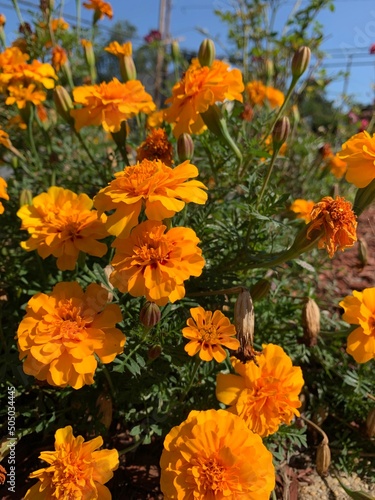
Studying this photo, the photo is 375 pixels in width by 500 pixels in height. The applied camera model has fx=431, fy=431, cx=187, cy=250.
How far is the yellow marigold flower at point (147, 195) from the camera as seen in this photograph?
2.47 feet

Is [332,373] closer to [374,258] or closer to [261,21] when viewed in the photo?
[374,258]

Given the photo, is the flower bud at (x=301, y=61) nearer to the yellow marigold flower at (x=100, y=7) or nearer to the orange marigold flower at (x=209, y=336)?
the orange marigold flower at (x=209, y=336)

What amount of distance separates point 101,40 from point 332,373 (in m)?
2.88

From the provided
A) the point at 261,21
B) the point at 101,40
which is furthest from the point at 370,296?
the point at 101,40

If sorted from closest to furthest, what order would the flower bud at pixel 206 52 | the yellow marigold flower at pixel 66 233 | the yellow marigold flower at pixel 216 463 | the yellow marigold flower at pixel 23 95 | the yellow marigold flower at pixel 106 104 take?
the yellow marigold flower at pixel 216 463
the yellow marigold flower at pixel 66 233
the yellow marigold flower at pixel 106 104
the flower bud at pixel 206 52
the yellow marigold flower at pixel 23 95

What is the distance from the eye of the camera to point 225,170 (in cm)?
138

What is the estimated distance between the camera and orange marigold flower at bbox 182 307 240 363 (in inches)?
33.1

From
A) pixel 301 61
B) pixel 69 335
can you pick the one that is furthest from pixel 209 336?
pixel 301 61

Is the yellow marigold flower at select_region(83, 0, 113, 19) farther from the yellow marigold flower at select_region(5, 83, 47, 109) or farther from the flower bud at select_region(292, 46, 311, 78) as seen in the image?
the flower bud at select_region(292, 46, 311, 78)

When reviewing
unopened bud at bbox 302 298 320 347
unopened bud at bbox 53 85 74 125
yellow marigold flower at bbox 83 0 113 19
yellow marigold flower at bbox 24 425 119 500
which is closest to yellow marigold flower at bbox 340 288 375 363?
unopened bud at bbox 302 298 320 347

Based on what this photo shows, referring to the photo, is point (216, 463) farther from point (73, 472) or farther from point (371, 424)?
point (371, 424)

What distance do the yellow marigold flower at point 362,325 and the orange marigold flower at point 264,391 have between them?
0.15 meters

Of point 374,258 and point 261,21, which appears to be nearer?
point 374,258

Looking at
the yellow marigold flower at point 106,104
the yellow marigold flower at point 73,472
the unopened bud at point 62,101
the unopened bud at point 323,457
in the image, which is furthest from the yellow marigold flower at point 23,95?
the unopened bud at point 323,457
